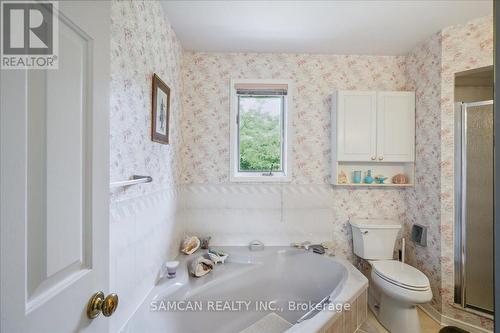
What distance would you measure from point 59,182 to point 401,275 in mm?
2260

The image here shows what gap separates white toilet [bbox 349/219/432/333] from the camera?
171 centimetres

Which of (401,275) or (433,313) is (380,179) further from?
(433,313)

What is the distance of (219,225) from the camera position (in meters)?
2.42

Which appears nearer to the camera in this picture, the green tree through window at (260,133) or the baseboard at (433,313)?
the baseboard at (433,313)

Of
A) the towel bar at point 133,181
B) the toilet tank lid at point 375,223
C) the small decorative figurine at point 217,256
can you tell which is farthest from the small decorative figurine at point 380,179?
the towel bar at point 133,181

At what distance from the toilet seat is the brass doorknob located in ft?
6.37

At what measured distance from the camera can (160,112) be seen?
169cm

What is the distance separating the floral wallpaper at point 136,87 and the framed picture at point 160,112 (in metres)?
0.05

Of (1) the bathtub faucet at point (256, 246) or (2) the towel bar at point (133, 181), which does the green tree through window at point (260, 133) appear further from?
(2) the towel bar at point (133, 181)

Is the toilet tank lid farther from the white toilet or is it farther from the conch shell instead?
the conch shell

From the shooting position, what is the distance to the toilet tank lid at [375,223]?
7.35 ft

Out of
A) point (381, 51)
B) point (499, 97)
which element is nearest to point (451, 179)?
point (381, 51)

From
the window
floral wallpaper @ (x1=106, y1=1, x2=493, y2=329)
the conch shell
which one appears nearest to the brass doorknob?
the conch shell

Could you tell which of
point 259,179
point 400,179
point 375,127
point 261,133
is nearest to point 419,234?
point 400,179
